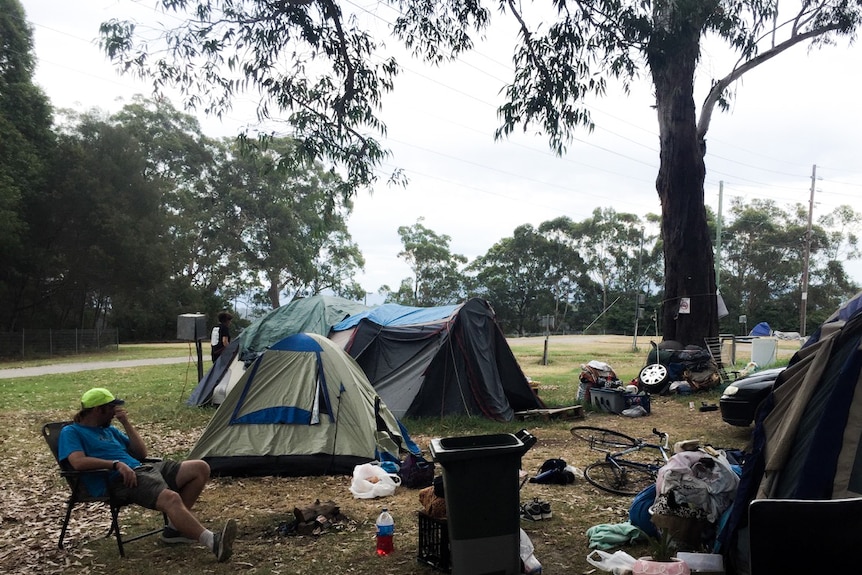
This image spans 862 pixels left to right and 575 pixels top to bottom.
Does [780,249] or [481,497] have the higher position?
[780,249]

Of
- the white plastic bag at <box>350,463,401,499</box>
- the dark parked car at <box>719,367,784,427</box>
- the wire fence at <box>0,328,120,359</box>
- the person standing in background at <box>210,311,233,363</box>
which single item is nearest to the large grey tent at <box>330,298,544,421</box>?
the person standing in background at <box>210,311,233,363</box>

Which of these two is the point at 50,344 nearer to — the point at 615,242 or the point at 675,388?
the point at 675,388

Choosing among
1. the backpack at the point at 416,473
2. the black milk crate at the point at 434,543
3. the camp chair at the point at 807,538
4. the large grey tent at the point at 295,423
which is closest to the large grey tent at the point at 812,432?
the camp chair at the point at 807,538

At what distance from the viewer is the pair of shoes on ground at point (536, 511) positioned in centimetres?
481

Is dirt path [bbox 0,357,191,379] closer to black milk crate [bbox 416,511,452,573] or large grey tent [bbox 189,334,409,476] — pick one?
large grey tent [bbox 189,334,409,476]

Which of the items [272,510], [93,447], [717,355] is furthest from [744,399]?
[93,447]

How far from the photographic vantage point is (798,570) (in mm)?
2469

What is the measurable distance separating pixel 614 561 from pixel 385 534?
153 centimetres

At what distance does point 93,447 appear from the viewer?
4.26m

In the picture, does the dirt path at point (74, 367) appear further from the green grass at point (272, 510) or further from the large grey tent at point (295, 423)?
the large grey tent at point (295, 423)

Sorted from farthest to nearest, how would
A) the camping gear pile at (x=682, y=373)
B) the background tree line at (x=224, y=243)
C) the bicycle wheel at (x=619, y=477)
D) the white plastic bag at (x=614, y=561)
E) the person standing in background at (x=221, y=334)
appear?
1. the background tree line at (x=224, y=243)
2. the camping gear pile at (x=682, y=373)
3. the person standing in background at (x=221, y=334)
4. the bicycle wheel at (x=619, y=477)
5. the white plastic bag at (x=614, y=561)

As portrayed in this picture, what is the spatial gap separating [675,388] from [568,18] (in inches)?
305

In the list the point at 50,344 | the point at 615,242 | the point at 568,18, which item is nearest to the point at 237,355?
the point at 568,18

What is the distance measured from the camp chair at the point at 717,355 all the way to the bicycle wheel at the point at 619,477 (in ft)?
22.6
